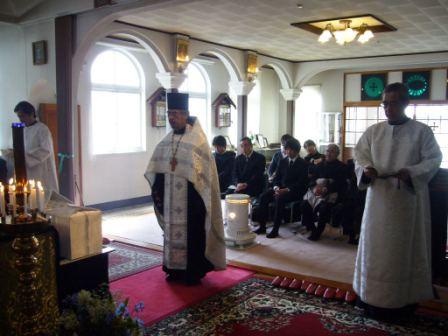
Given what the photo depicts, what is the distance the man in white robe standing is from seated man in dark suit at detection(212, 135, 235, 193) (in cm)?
395

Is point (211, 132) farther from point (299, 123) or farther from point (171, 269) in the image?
point (171, 269)

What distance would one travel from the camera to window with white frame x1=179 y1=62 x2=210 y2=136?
448 inches

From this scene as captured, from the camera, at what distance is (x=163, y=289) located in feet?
15.0

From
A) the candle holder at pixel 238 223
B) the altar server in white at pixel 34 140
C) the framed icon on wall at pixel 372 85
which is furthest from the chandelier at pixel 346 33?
the framed icon on wall at pixel 372 85

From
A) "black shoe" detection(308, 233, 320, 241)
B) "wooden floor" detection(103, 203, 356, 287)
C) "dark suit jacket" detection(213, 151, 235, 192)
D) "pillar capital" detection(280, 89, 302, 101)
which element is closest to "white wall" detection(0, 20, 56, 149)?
"wooden floor" detection(103, 203, 356, 287)

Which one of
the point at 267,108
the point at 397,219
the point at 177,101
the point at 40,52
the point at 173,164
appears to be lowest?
the point at 397,219

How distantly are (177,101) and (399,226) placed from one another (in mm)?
2346

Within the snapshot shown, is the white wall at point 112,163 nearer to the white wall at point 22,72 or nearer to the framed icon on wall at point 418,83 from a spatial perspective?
the white wall at point 22,72

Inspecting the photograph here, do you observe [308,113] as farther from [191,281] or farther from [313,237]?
[191,281]

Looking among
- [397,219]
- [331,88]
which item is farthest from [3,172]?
[331,88]

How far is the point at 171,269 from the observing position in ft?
15.6

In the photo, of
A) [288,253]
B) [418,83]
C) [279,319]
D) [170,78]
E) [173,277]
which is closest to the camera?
[279,319]

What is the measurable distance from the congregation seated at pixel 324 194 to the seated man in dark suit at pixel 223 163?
1.39 metres

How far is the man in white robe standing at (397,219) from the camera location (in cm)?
376
